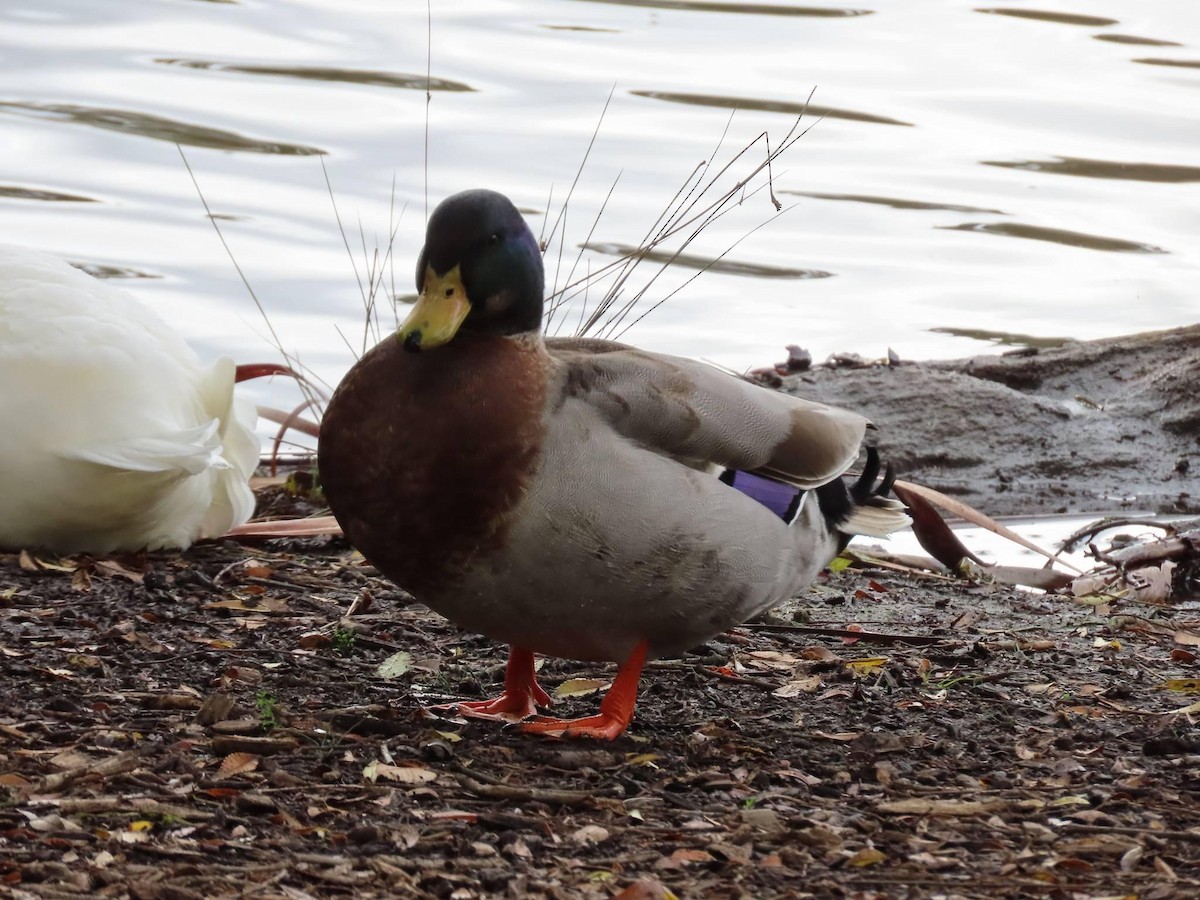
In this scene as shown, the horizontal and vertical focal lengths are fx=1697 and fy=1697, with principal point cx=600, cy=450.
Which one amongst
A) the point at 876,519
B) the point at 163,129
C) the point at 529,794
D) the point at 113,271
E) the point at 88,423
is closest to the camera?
the point at 529,794

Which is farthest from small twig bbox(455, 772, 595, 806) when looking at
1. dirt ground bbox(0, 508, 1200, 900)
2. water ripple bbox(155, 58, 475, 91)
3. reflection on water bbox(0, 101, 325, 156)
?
water ripple bbox(155, 58, 475, 91)

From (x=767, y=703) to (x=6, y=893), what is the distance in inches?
72.2

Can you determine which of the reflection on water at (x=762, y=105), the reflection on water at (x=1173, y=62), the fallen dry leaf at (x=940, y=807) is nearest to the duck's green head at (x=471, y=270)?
the fallen dry leaf at (x=940, y=807)

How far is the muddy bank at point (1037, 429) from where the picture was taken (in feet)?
21.6

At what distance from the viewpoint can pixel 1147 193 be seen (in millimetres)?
10773

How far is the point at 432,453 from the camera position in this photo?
324 cm

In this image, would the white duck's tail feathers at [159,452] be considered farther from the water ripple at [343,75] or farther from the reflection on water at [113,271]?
the water ripple at [343,75]

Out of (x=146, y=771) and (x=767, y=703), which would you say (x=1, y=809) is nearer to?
(x=146, y=771)

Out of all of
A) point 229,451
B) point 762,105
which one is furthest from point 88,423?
point 762,105

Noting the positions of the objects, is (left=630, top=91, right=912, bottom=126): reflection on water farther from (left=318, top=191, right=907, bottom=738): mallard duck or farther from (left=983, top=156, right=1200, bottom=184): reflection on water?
(left=318, top=191, right=907, bottom=738): mallard duck

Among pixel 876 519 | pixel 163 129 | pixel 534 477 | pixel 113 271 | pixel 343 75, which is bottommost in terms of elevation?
pixel 113 271

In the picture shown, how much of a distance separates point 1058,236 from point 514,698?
24.1 ft

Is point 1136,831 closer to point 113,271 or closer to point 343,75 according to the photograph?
point 113,271

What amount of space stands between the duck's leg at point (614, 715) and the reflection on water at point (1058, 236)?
7.19 m
